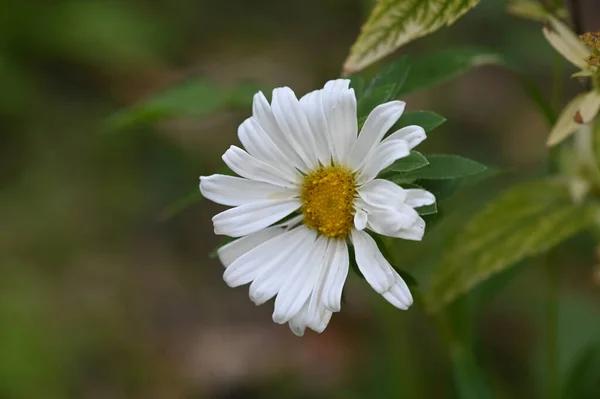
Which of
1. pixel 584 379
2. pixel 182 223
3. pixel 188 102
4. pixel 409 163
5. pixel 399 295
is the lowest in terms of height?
pixel 584 379

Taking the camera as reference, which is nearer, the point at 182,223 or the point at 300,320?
the point at 300,320

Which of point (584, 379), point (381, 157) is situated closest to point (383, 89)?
point (381, 157)

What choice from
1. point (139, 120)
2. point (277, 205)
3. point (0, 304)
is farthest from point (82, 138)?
point (277, 205)

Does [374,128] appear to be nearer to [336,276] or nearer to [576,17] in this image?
[336,276]

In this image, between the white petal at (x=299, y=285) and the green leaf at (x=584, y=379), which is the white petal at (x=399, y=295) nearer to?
the white petal at (x=299, y=285)

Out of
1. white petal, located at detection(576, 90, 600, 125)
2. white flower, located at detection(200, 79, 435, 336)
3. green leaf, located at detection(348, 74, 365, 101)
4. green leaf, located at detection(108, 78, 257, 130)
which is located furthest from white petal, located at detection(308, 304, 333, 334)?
green leaf, located at detection(108, 78, 257, 130)

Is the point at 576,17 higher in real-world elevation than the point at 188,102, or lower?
lower

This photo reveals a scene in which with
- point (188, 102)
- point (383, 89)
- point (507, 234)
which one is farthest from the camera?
point (188, 102)
